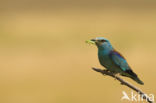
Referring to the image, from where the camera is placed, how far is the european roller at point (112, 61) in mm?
1884

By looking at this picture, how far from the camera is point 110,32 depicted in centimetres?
1294

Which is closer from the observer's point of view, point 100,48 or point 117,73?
point 117,73

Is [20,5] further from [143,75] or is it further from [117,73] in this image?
[117,73]

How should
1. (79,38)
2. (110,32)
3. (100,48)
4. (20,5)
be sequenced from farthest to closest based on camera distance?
(20,5), (110,32), (79,38), (100,48)

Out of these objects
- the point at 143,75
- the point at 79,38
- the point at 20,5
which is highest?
the point at 20,5

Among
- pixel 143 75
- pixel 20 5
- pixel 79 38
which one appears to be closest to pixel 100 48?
pixel 143 75

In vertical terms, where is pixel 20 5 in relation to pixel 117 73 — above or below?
above

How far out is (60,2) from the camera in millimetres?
19312

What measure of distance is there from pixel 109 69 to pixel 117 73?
0.12 ft

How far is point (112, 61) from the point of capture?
1.92 metres

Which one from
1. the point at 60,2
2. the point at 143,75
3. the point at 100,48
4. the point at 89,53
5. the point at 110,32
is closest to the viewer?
the point at 100,48

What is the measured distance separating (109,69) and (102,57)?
0.20 feet

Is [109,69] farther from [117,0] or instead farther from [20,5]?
[117,0]

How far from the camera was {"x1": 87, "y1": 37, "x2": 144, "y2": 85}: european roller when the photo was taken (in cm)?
188
